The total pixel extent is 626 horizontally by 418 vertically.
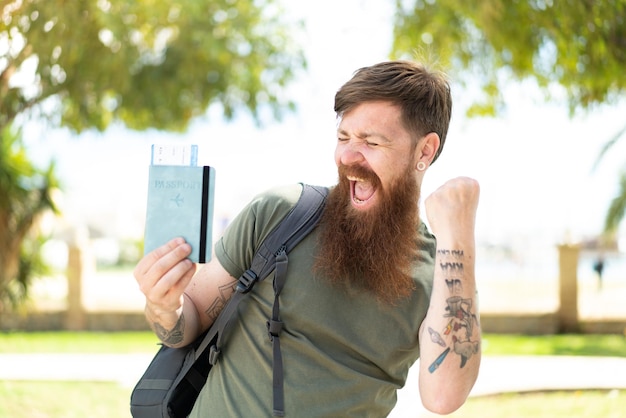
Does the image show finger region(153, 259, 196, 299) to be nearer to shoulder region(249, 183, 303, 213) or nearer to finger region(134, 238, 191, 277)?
finger region(134, 238, 191, 277)

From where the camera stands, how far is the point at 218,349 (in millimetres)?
2361

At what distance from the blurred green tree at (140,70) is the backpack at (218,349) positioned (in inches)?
234

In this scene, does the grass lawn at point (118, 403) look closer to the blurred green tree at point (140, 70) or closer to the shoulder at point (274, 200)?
the blurred green tree at point (140, 70)

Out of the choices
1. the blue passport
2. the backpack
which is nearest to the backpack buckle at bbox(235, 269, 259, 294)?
the backpack

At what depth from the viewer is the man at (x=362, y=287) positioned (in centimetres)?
216

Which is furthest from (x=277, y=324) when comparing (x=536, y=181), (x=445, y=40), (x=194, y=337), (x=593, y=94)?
(x=536, y=181)

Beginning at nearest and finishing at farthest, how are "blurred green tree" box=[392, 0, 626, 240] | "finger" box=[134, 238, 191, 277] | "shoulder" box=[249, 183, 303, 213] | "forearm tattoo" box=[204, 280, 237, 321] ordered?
"finger" box=[134, 238, 191, 277] → "shoulder" box=[249, 183, 303, 213] → "forearm tattoo" box=[204, 280, 237, 321] → "blurred green tree" box=[392, 0, 626, 240]

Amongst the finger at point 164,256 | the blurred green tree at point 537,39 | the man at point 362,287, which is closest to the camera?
the finger at point 164,256

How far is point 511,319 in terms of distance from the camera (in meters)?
14.0

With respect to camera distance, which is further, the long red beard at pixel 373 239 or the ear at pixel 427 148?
the ear at pixel 427 148

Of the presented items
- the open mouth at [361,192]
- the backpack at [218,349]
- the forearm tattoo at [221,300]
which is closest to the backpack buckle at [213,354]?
the backpack at [218,349]

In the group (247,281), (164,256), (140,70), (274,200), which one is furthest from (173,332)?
(140,70)

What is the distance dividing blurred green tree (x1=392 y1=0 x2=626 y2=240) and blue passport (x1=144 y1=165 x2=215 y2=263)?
2.47 metres

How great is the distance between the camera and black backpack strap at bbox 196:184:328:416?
225 centimetres
